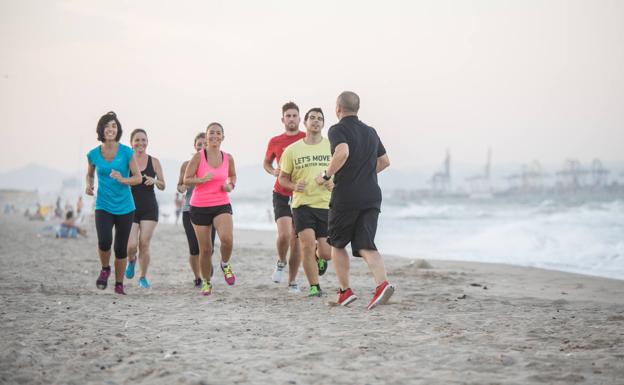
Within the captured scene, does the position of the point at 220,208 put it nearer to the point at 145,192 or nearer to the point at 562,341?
the point at 145,192

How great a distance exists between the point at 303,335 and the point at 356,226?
1.44 meters

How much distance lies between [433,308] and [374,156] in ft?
5.17

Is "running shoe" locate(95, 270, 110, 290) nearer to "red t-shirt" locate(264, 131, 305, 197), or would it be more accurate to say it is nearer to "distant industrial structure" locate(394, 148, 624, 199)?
"red t-shirt" locate(264, 131, 305, 197)

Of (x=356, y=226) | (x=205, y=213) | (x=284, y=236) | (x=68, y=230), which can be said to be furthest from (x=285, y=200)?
(x=68, y=230)

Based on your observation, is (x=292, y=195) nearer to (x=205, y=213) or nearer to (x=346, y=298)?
(x=205, y=213)

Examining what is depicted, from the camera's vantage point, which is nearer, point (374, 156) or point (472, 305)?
point (374, 156)

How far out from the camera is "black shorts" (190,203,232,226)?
6438mm

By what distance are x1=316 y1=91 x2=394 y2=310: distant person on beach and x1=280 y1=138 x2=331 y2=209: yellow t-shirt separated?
0.62 m

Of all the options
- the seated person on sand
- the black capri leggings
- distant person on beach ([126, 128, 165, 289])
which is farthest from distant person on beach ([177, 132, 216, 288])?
the seated person on sand

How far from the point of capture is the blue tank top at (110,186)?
638 cm

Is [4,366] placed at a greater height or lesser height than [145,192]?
lesser

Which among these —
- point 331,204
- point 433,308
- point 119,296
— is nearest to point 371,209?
point 331,204

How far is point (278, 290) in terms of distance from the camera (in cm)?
723

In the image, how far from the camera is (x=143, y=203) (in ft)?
23.6
